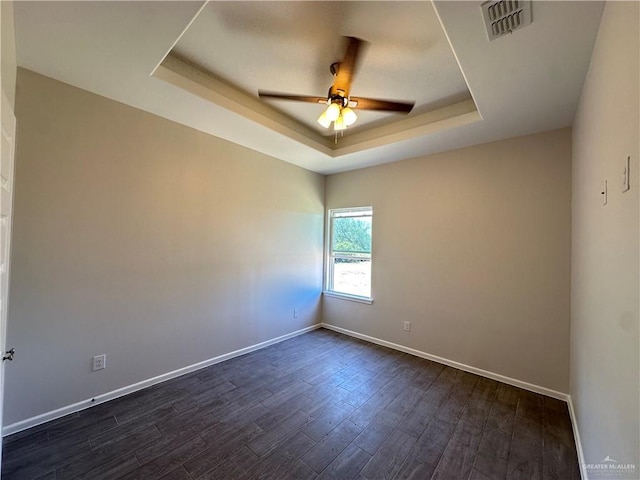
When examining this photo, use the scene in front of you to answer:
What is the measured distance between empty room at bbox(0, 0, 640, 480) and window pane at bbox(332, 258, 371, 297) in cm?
45

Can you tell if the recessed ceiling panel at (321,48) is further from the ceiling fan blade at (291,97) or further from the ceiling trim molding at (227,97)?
the ceiling fan blade at (291,97)

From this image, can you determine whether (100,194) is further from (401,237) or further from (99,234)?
(401,237)

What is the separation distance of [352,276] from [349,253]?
365mm

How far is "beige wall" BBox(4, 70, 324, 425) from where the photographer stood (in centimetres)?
190

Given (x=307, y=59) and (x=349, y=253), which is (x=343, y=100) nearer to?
(x=307, y=59)

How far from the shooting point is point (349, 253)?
13.7ft

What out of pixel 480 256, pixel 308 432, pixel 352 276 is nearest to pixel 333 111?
pixel 480 256

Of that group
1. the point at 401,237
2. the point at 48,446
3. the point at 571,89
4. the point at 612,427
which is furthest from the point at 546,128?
the point at 48,446

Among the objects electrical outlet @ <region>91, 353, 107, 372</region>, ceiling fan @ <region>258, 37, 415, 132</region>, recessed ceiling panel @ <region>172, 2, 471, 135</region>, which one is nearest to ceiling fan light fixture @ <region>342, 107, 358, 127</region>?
ceiling fan @ <region>258, 37, 415, 132</region>

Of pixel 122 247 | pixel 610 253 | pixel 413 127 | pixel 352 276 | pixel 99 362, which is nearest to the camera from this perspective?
pixel 610 253

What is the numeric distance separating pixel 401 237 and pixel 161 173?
2.86 m

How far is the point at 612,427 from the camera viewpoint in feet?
3.77

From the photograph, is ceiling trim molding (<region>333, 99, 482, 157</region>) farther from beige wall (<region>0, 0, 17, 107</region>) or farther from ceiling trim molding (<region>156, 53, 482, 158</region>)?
beige wall (<region>0, 0, 17, 107</region>)

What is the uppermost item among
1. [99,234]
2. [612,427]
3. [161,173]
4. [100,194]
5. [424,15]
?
[424,15]
